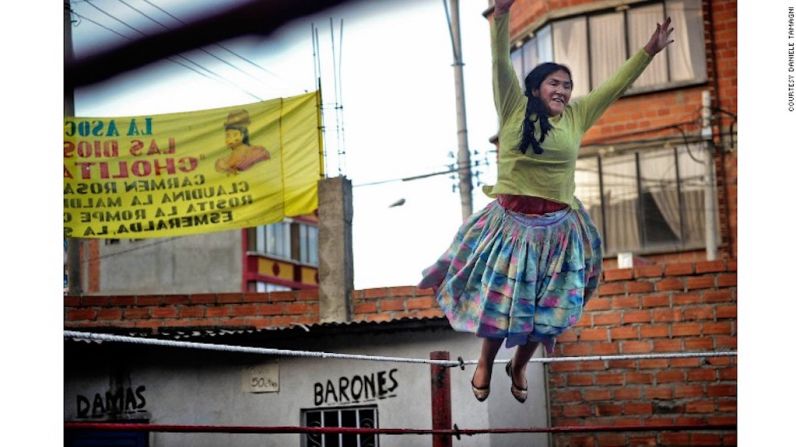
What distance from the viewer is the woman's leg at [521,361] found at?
4246 millimetres

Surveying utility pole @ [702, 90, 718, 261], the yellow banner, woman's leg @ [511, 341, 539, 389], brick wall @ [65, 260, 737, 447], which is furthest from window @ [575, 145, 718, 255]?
woman's leg @ [511, 341, 539, 389]

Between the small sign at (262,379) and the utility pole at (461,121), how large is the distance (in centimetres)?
120

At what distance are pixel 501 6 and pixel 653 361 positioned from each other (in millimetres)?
2045

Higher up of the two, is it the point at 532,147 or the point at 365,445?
the point at 532,147

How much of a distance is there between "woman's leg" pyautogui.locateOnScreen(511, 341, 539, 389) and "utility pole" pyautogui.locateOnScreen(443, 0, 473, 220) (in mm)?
535

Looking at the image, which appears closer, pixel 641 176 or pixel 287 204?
pixel 287 204

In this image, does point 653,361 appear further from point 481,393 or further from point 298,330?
point 298,330

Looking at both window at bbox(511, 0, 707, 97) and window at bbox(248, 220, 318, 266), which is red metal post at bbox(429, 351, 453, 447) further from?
window at bbox(248, 220, 318, 266)

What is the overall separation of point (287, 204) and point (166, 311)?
3.58ft

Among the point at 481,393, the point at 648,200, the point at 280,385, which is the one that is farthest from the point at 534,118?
the point at 648,200

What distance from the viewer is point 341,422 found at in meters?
5.16

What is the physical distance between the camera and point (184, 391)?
5.35m
